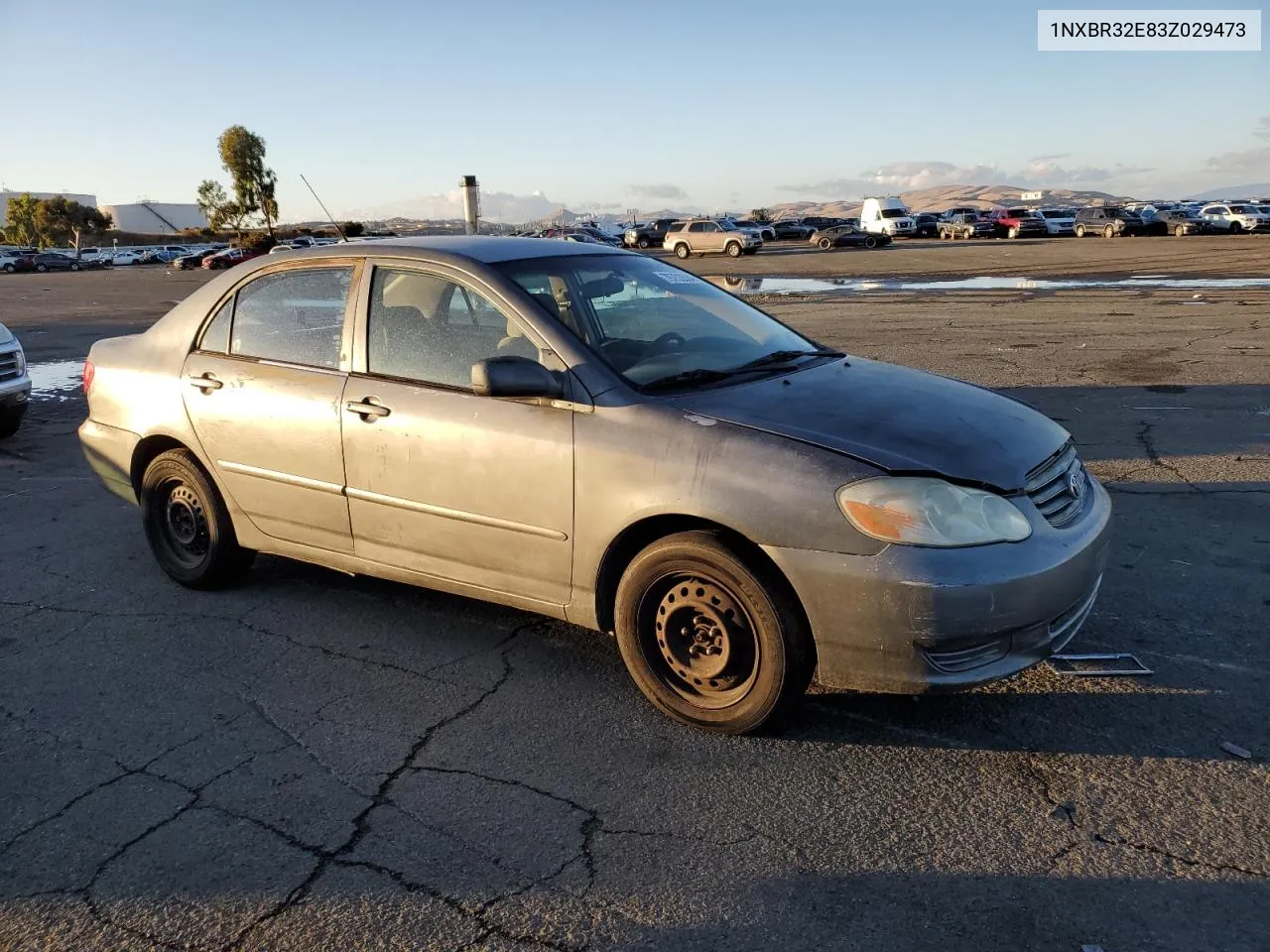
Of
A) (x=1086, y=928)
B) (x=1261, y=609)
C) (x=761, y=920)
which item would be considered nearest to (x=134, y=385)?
(x=761, y=920)

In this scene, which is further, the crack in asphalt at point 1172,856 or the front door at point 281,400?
the front door at point 281,400

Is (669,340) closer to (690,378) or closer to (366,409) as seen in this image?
(690,378)

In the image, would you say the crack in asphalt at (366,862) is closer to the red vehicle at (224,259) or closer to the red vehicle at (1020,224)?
the red vehicle at (224,259)

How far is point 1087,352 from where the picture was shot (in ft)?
36.3

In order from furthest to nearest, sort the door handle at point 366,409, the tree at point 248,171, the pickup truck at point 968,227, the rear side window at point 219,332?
1. the tree at point 248,171
2. the pickup truck at point 968,227
3. the rear side window at point 219,332
4. the door handle at point 366,409

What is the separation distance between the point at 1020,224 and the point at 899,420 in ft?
181

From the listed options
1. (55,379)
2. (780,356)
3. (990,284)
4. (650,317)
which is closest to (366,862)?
(650,317)

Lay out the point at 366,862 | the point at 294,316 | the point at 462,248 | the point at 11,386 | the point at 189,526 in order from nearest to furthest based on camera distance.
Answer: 1. the point at 366,862
2. the point at 462,248
3. the point at 294,316
4. the point at 189,526
5. the point at 11,386

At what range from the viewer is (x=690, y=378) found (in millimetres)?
3725

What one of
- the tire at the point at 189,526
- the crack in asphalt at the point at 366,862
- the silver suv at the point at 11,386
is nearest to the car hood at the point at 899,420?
the crack in asphalt at the point at 366,862

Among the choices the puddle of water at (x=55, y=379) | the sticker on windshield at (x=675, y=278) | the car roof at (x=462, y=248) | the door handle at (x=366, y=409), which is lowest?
the puddle of water at (x=55, y=379)

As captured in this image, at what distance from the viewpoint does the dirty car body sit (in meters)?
3.05

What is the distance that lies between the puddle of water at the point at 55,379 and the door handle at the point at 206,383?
6423 millimetres

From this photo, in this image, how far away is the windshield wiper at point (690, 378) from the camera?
3.61 metres
